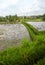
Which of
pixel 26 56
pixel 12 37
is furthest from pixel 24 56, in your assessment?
Result: pixel 12 37

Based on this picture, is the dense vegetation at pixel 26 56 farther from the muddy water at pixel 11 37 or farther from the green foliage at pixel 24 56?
the muddy water at pixel 11 37

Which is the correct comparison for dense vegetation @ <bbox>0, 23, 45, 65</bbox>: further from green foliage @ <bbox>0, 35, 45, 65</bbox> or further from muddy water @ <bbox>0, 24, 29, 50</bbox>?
muddy water @ <bbox>0, 24, 29, 50</bbox>

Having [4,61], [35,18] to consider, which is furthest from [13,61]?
[35,18]

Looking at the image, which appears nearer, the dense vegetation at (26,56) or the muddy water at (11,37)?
the dense vegetation at (26,56)

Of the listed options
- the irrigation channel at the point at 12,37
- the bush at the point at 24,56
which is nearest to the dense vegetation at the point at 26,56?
the bush at the point at 24,56

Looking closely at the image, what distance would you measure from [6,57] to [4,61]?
13.3 inches

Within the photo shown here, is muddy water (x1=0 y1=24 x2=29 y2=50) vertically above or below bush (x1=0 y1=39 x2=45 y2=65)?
below

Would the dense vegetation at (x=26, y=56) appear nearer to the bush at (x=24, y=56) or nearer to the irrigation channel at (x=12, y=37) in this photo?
the bush at (x=24, y=56)

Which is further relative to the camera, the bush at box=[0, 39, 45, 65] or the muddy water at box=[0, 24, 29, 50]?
the muddy water at box=[0, 24, 29, 50]

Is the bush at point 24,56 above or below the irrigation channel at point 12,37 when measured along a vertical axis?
above

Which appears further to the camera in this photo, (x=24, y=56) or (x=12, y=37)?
(x=12, y=37)

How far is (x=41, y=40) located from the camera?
459 inches

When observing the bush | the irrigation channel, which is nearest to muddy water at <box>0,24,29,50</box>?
the irrigation channel

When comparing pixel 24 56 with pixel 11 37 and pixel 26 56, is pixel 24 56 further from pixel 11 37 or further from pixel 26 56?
pixel 11 37
